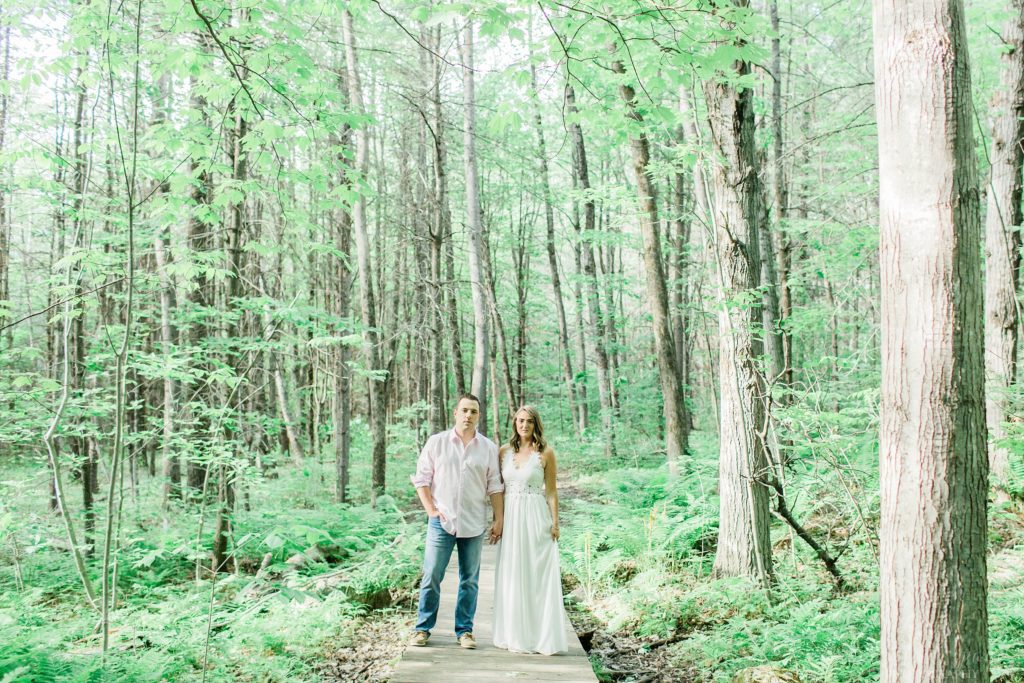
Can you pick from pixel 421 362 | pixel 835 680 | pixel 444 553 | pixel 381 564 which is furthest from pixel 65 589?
pixel 421 362

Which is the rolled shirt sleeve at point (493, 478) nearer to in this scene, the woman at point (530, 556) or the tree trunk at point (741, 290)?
the woman at point (530, 556)

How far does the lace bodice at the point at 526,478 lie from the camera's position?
476 cm

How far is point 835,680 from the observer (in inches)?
154

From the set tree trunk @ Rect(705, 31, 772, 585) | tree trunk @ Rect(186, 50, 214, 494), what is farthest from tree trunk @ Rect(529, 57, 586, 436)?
tree trunk @ Rect(705, 31, 772, 585)

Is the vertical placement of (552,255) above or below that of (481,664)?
above

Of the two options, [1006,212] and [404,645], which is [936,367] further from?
[1006,212]

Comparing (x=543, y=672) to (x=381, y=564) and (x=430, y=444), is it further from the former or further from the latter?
(x=381, y=564)

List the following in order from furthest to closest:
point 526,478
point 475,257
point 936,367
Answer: point 475,257 → point 526,478 → point 936,367

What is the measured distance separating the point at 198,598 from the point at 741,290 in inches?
265

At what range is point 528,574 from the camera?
4676 mm

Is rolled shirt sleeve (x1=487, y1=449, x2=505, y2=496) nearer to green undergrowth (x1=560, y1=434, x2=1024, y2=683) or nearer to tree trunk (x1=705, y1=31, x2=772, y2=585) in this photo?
green undergrowth (x1=560, y1=434, x2=1024, y2=683)

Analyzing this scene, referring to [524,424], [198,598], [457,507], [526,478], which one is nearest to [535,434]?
[524,424]

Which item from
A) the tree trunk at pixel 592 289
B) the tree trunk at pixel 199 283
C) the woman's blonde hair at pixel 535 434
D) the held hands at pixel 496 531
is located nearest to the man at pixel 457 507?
the held hands at pixel 496 531

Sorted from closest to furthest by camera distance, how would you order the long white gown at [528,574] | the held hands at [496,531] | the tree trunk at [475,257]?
the long white gown at [528,574] → the held hands at [496,531] → the tree trunk at [475,257]
